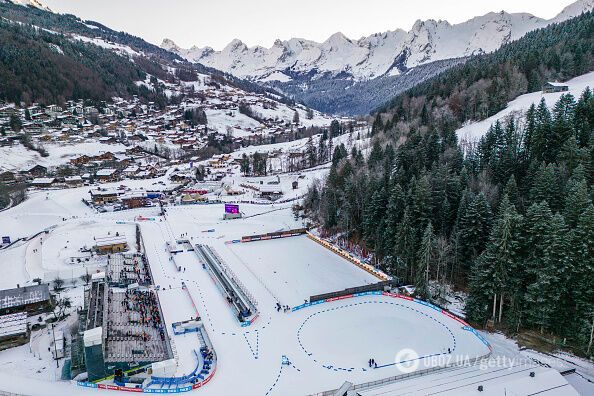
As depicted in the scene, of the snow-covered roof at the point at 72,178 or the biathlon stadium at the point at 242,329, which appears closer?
the biathlon stadium at the point at 242,329

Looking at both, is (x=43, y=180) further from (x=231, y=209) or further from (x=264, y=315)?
(x=264, y=315)

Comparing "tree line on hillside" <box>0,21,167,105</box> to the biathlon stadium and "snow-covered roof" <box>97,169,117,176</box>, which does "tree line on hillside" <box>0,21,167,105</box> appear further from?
the biathlon stadium

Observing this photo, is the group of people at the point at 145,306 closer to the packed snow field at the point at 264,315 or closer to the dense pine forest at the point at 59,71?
the packed snow field at the point at 264,315

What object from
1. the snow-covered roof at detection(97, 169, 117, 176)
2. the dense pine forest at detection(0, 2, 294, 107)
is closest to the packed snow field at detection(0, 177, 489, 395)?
the snow-covered roof at detection(97, 169, 117, 176)

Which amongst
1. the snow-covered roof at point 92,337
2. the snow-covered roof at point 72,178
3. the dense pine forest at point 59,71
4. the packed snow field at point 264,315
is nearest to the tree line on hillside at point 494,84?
the packed snow field at point 264,315

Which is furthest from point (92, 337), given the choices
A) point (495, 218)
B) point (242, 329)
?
point (495, 218)

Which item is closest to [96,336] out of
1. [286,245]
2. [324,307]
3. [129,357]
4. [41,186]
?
[129,357]
